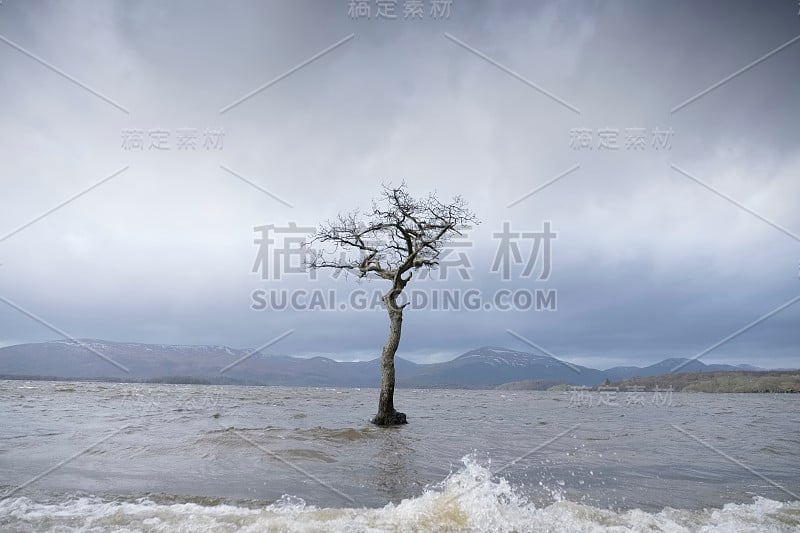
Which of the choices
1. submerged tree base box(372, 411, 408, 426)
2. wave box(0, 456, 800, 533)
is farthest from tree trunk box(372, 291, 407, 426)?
wave box(0, 456, 800, 533)

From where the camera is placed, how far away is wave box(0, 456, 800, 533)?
5.79m

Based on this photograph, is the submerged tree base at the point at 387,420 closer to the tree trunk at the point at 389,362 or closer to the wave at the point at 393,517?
the tree trunk at the point at 389,362

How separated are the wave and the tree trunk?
11.3m

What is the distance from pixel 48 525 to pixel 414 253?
14.2m

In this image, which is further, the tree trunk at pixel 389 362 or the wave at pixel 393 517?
the tree trunk at pixel 389 362

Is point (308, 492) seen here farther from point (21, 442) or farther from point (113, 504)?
point (21, 442)

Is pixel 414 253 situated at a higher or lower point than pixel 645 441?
higher

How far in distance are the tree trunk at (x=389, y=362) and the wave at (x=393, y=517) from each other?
11.3m

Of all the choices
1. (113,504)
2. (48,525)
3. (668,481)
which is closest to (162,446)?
(113,504)

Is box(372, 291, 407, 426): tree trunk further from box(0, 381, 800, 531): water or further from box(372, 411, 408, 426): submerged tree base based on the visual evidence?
box(0, 381, 800, 531): water

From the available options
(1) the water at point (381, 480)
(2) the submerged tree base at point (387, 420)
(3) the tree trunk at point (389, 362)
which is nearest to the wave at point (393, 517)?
Result: (1) the water at point (381, 480)

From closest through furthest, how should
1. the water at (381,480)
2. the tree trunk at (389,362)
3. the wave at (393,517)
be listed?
1. the wave at (393,517)
2. the water at (381,480)
3. the tree trunk at (389,362)

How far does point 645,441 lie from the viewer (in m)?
15.9

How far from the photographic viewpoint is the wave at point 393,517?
579 centimetres
